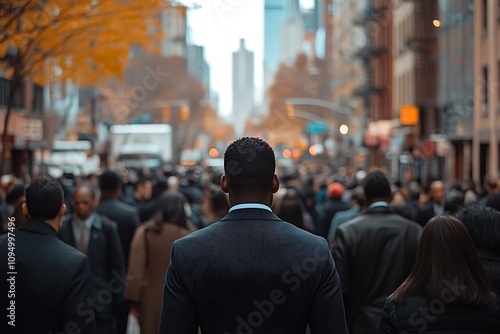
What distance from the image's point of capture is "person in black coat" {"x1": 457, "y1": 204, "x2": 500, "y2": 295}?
18.8 feet

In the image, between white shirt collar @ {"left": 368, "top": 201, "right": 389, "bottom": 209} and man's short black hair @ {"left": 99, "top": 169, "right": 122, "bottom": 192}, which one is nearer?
white shirt collar @ {"left": 368, "top": 201, "right": 389, "bottom": 209}

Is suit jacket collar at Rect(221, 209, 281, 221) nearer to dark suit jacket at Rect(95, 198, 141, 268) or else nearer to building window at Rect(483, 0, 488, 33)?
dark suit jacket at Rect(95, 198, 141, 268)

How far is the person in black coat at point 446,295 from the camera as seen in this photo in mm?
4930

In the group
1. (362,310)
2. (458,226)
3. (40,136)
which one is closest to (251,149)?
(458,226)

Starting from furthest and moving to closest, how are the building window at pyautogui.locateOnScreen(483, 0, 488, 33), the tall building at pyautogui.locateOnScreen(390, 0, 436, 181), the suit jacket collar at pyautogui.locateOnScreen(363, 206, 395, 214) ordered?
the tall building at pyautogui.locateOnScreen(390, 0, 436, 181)
the building window at pyautogui.locateOnScreen(483, 0, 488, 33)
the suit jacket collar at pyautogui.locateOnScreen(363, 206, 395, 214)

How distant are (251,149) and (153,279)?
15.3 feet

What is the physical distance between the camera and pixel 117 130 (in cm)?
5616

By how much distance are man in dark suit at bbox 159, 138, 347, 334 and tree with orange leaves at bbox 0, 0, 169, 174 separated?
12.7 metres

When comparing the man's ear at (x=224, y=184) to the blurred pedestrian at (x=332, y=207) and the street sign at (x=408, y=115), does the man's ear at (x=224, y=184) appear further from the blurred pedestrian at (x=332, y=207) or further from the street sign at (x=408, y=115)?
the street sign at (x=408, y=115)

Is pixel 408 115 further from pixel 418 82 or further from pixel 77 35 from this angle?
pixel 77 35

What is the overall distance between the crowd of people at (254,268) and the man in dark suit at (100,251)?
13 millimetres

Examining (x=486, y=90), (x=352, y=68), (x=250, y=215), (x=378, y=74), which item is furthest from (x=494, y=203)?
(x=352, y=68)

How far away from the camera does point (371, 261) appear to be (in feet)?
25.6

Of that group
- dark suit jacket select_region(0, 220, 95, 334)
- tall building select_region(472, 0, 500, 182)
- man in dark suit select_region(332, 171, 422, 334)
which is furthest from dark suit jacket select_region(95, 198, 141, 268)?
tall building select_region(472, 0, 500, 182)
